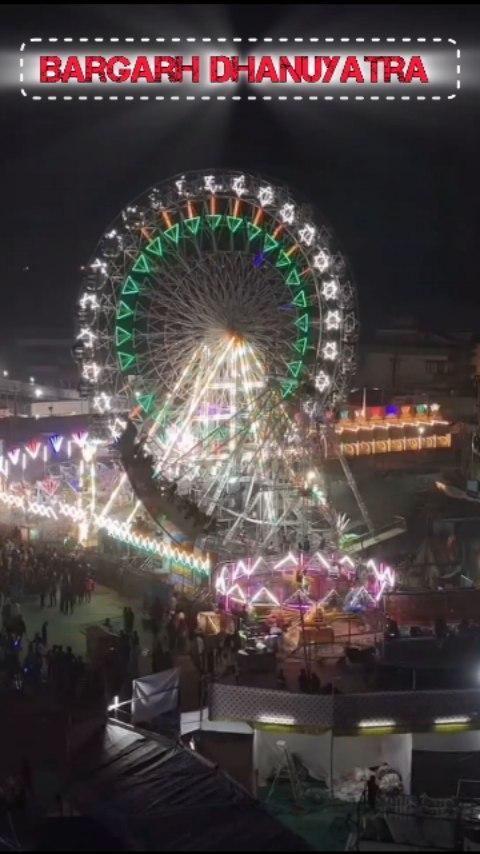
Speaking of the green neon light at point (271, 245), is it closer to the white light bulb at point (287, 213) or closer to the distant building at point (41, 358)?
the white light bulb at point (287, 213)

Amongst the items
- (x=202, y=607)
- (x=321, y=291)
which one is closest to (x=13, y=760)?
(x=202, y=607)

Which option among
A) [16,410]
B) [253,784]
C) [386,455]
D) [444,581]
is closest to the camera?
[253,784]

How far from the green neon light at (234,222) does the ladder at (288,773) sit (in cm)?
1639

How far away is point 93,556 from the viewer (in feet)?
95.7

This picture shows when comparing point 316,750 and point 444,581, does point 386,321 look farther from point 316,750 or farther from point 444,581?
point 316,750

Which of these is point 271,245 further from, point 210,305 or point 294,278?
point 210,305

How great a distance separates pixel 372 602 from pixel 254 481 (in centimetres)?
505

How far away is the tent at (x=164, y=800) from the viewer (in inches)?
392

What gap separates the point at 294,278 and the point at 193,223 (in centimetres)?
286

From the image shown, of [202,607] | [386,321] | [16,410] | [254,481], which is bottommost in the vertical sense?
[202,607]

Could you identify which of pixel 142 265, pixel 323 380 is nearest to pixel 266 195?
pixel 142 265

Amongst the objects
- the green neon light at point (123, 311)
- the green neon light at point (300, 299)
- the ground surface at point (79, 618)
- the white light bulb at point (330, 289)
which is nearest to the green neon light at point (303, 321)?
the green neon light at point (300, 299)

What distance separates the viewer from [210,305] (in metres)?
29.2

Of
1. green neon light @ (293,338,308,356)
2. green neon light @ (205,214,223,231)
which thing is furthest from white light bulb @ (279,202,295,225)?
green neon light @ (293,338,308,356)
